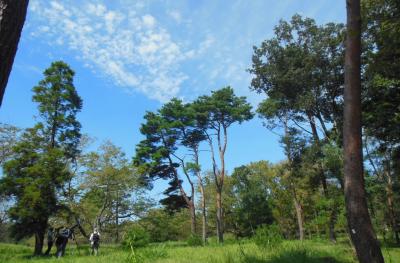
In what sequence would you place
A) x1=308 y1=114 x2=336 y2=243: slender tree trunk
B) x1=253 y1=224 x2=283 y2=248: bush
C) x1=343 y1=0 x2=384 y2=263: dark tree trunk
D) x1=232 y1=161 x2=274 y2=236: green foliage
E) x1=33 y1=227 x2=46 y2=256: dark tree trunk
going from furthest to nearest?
x1=232 y1=161 x2=274 y2=236: green foliage, x1=308 y1=114 x2=336 y2=243: slender tree trunk, x1=33 y1=227 x2=46 y2=256: dark tree trunk, x1=253 y1=224 x2=283 y2=248: bush, x1=343 y1=0 x2=384 y2=263: dark tree trunk

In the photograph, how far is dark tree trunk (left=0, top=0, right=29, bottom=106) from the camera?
7.11 feet

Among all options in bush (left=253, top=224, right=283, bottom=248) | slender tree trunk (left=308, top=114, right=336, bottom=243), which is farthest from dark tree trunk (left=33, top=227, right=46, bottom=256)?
slender tree trunk (left=308, top=114, right=336, bottom=243)

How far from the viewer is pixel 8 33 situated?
219 centimetres

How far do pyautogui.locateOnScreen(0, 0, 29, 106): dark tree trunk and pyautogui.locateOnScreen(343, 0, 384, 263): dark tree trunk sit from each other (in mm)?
5020

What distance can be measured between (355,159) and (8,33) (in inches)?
203

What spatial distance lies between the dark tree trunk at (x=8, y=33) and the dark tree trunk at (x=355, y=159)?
502cm

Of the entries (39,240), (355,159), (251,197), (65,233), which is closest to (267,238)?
(355,159)

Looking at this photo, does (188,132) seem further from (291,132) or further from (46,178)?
(46,178)

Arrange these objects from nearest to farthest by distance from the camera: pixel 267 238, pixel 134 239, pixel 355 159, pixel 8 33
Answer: pixel 8 33
pixel 355 159
pixel 134 239
pixel 267 238

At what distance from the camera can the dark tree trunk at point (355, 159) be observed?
5.16m

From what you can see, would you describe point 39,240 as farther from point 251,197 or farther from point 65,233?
point 251,197

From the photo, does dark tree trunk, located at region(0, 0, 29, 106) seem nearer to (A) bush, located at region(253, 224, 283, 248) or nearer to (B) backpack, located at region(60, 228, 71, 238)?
(A) bush, located at region(253, 224, 283, 248)

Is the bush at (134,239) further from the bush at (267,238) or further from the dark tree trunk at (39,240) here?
the dark tree trunk at (39,240)

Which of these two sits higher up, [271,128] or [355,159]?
[271,128]
